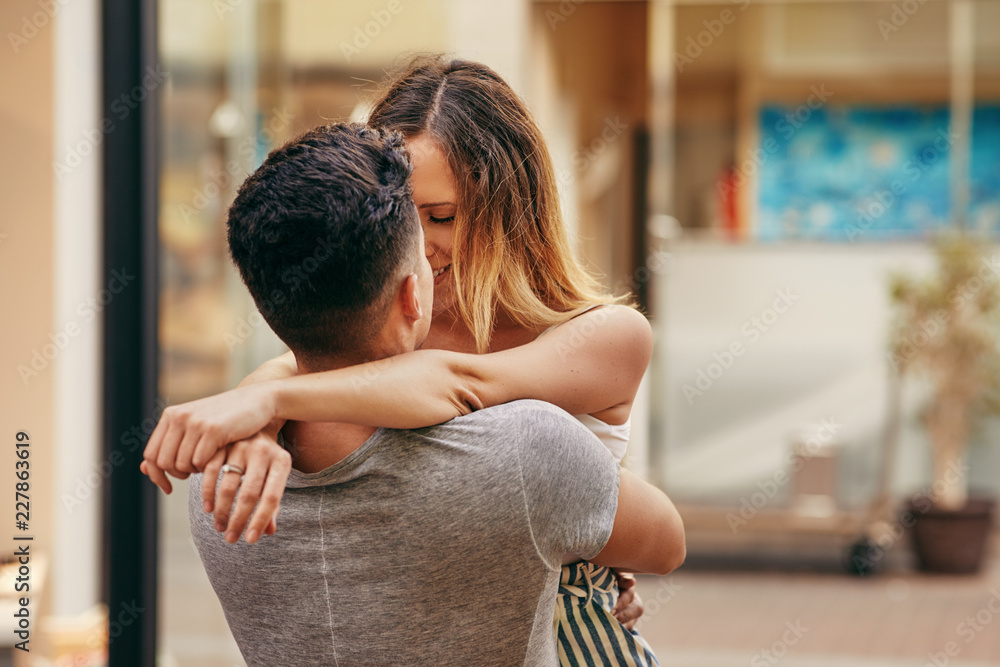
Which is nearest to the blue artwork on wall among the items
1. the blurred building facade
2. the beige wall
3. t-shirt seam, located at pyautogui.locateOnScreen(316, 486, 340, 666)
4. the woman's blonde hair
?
the blurred building facade

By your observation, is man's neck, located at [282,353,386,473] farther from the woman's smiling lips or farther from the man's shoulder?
the woman's smiling lips

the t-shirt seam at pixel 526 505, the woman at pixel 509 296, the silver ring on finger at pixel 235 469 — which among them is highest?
the woman at pixel 509 296

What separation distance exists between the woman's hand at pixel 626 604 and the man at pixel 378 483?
0.29 metres

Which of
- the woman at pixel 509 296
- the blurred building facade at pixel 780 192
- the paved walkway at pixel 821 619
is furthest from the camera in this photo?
the blurred building facade at pixel 780 192

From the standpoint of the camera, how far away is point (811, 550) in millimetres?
6719

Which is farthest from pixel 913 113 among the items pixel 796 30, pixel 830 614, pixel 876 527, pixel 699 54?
pixel 830 614

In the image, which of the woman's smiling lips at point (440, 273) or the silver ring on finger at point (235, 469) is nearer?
the silver ring on finger at point (235, 469)

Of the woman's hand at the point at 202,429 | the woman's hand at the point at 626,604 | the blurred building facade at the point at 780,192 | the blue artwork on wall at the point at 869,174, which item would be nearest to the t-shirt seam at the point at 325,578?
the woman's hand at the point at 202,429

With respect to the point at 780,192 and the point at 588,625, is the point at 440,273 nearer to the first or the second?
the point at 588,625

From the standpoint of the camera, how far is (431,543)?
1.17 meters

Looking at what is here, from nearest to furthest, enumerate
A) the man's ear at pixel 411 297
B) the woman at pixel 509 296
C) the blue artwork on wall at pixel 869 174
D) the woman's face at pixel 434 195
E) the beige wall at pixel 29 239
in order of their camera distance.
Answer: the man's ear at pixel 411 297 → the woman at pixel 509 296 → the woman's face at pixel 434 195 → the beige wall at pixel 29 239 → the blue artwork on wall at pixel 869 174

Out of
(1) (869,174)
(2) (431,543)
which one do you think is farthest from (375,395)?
(1) (869,174)

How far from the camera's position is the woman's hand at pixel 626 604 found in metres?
1.52

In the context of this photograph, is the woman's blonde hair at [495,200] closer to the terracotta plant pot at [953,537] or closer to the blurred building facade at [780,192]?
the blurred building facade at [780,192]
